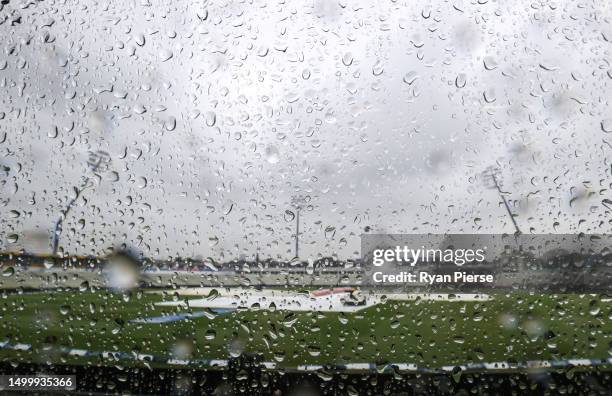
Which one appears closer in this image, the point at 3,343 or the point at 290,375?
the point at 290,375

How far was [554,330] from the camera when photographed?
2031 mm

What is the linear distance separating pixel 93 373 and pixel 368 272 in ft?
4.39

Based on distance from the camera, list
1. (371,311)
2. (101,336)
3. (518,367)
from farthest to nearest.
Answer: (371,311) < (101,336) < (518,367)

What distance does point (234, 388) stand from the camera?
80.6 inches

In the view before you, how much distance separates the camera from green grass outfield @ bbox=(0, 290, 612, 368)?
2.03 meters

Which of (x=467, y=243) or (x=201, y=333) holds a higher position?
(x=467, y=243)

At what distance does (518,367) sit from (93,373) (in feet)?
6.22

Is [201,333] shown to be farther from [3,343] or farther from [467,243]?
[467,243]

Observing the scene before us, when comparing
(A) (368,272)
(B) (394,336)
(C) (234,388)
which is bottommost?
(C) (234,388)

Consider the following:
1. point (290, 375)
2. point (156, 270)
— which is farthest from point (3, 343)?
point (290, 375)

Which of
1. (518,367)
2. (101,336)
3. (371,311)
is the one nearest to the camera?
(518,367)

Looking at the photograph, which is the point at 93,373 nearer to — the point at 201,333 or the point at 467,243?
the point at 201,333

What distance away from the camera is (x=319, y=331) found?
2221 mm

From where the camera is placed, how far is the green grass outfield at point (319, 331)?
2.03m
